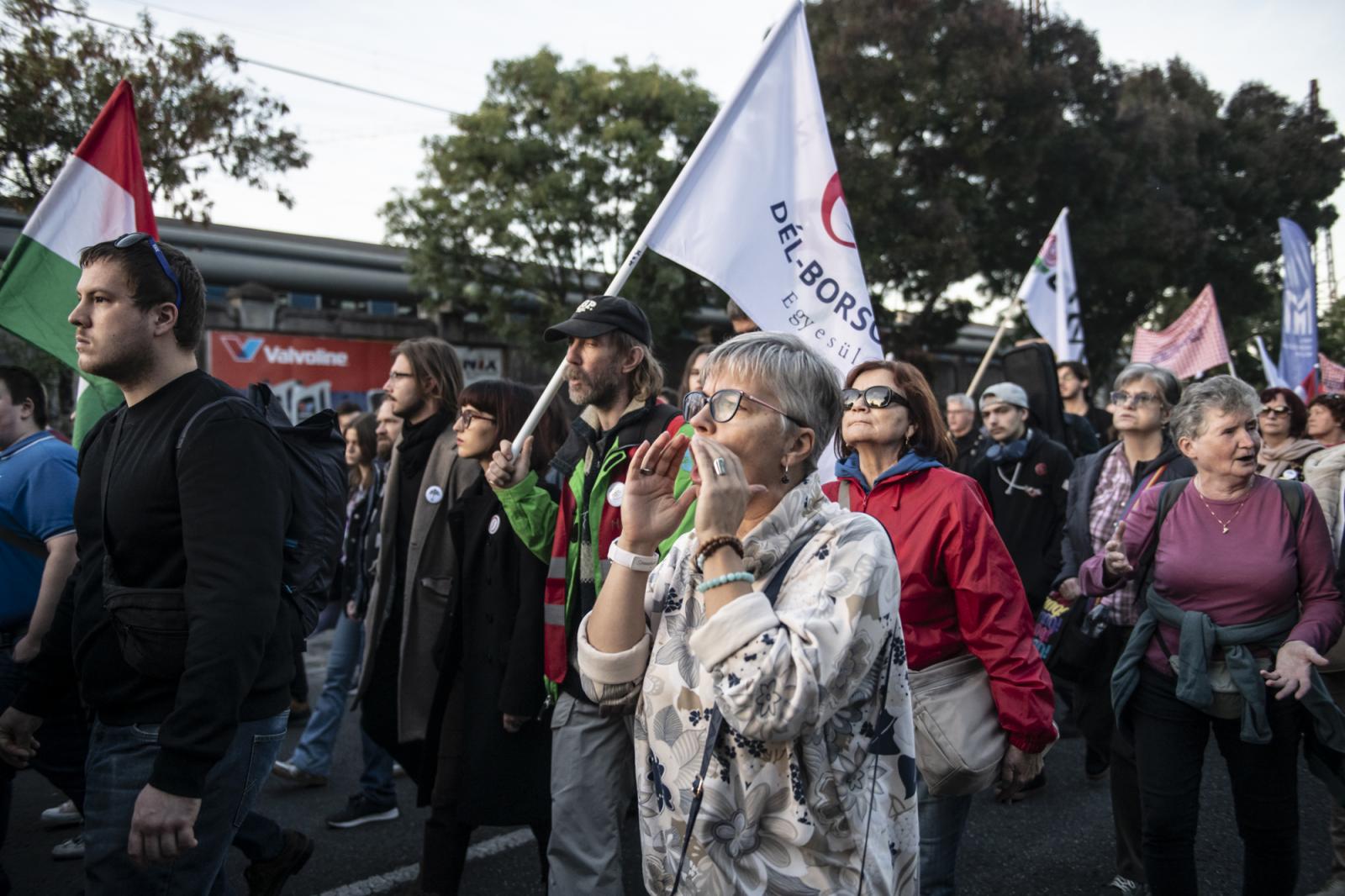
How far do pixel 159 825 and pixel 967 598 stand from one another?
2.05 metres

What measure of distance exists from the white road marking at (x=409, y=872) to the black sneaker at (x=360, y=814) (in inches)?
22.5

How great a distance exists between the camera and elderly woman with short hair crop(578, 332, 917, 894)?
5.46 ft

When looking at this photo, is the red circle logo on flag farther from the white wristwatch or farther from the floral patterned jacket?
the white wristwatch

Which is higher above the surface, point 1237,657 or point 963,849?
point 1237,657

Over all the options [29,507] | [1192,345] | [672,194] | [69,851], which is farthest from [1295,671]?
[1192,345]

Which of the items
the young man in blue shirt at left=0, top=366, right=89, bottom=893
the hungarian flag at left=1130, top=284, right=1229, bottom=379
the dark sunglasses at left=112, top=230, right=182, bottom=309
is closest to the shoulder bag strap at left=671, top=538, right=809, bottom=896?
the dark sunglasses at left=112, top=230, right=182, bottom=309

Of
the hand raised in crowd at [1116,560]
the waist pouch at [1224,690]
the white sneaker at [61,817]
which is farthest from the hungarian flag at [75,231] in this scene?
the waist pouch at [1224,690]

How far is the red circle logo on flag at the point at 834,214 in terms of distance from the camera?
4.09 m

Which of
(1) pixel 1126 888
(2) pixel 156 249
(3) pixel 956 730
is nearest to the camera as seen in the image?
(2) pixel 156 249

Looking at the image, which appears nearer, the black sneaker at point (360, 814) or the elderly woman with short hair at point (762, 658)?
the elderly woman with short hair at point (762, 658)

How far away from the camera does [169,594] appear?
2.28 m

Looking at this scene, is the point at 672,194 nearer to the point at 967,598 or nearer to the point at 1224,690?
the point at 967,598

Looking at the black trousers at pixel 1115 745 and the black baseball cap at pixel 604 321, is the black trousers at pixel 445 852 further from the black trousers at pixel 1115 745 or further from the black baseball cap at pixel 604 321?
the black trousers at pixel 1115 745

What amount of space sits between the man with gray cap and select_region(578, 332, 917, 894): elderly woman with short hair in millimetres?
4083
